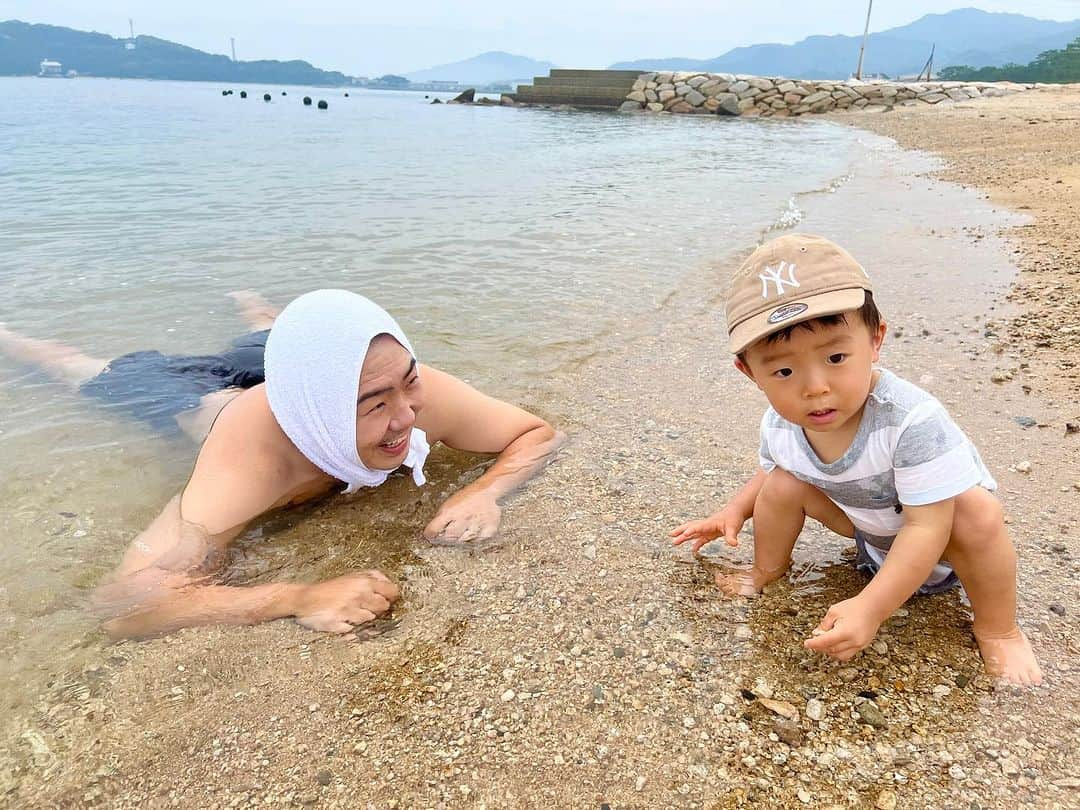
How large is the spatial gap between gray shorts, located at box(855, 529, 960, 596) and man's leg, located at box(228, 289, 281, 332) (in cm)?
433

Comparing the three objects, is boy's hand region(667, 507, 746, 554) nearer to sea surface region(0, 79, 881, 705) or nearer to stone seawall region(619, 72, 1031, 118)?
sea surface region(0, 79, 881, 705)

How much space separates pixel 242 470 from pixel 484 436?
104cm

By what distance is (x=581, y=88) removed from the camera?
42.7 m

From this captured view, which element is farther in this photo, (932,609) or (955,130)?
(955,130)

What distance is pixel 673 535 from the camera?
2426 millimetres

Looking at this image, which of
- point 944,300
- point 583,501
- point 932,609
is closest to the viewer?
point 932,609

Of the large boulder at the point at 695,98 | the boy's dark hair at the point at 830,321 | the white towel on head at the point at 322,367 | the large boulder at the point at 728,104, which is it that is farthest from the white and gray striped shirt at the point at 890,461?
the large boulder at the point at 695,98

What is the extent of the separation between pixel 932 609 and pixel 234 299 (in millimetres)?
5605

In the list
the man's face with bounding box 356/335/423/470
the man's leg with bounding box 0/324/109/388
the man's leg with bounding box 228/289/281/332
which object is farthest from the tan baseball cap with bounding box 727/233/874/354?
the man's leg with bounding box 228/289/281/332

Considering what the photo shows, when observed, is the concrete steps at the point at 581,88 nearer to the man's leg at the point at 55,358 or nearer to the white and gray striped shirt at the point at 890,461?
the man's leg at the point at 55,358

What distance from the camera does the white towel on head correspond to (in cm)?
254

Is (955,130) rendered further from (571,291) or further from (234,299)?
(234,299)

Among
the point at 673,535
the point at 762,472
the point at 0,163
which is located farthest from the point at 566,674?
the point at 0,163

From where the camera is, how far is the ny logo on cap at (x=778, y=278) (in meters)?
1.68
